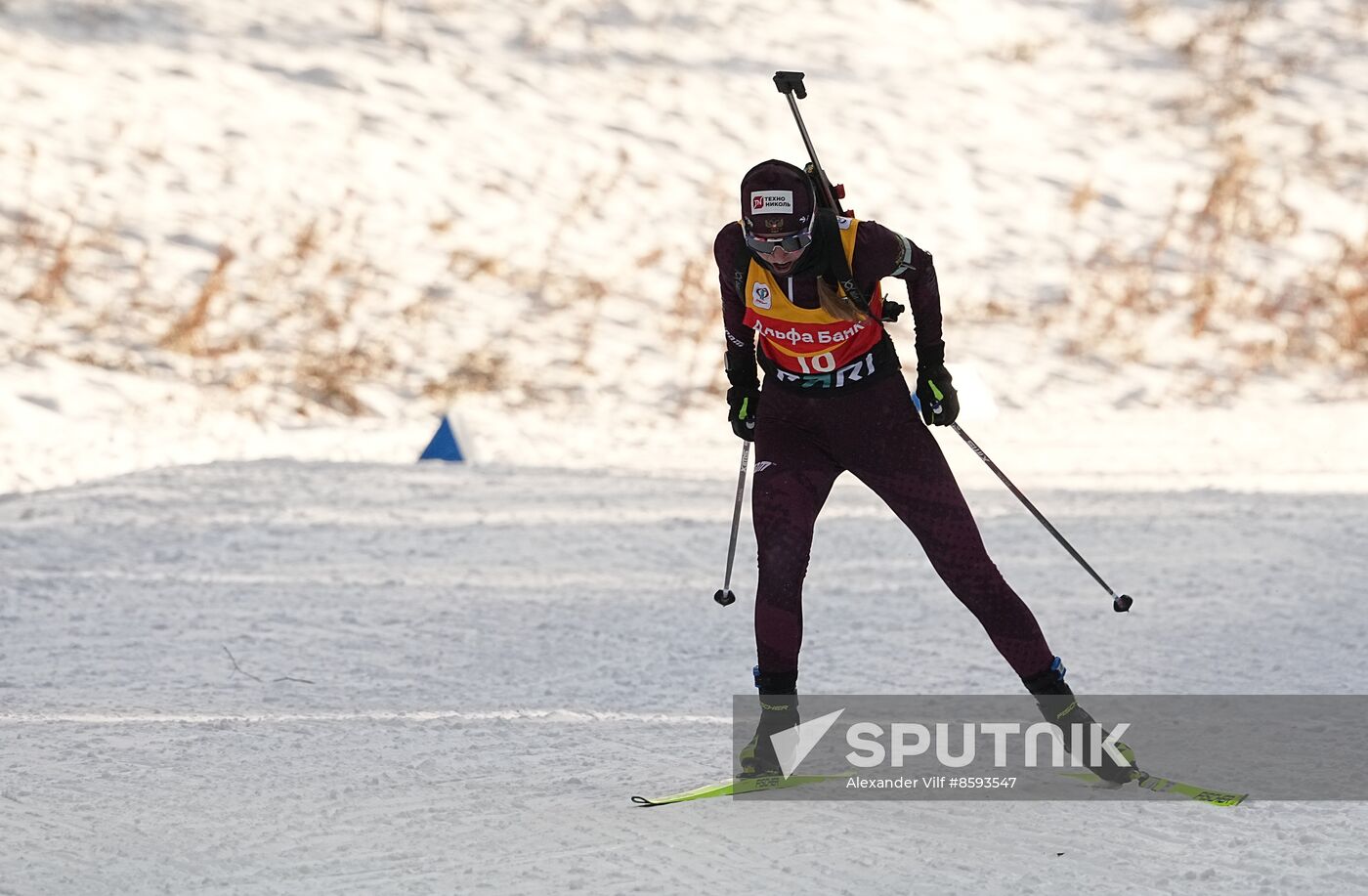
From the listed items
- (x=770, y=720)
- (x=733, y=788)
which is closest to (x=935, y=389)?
(x=770, y=720)

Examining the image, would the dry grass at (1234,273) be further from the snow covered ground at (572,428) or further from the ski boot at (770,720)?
the ski boot at (770,720)

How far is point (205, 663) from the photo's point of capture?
575 cm

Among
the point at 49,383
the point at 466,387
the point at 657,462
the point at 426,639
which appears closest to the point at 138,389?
the point at 49,383

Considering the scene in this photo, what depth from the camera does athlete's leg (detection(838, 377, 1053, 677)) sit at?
424cm

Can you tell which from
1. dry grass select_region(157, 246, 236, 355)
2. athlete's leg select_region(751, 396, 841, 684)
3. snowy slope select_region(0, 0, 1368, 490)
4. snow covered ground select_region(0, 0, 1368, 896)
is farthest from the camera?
dry grass select_region(157, 246, 236, 355)

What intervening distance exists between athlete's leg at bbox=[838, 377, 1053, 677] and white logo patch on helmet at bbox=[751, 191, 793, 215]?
23.3 inches

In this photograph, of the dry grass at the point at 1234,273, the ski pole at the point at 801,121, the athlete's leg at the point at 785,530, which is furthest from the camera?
the dry grass at the point at 1234,273

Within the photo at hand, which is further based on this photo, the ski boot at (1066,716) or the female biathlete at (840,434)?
the ski boot at (1066,716)

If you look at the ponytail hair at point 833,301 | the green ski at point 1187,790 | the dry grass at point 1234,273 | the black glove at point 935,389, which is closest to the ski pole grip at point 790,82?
the ponytail hair at point 833,301

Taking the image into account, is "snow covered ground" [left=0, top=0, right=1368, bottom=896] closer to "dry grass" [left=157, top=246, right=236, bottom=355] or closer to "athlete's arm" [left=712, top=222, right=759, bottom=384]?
"dry grass" [left=157, top=246, right=236, bottom=355]

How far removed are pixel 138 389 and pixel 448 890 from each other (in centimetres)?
799

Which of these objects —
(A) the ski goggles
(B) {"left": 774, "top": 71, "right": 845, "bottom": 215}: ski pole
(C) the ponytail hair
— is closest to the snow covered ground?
(C) the ponytail hair

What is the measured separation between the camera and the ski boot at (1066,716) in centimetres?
429

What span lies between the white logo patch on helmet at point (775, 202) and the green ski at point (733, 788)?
5.18 ft
